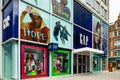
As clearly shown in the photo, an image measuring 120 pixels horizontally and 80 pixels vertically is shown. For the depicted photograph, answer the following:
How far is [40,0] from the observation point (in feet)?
60.5

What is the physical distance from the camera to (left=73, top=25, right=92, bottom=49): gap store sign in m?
23.8

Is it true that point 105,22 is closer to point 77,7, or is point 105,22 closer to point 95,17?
point 95,17

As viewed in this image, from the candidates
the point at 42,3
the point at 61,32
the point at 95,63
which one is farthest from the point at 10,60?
the point at 95,63

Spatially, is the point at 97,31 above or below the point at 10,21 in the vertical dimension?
above

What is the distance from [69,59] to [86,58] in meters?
4.59

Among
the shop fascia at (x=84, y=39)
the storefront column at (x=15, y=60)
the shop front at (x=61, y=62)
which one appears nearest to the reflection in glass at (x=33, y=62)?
the storefront column at (x=15, y=60)

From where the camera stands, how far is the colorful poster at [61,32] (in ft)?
65.7

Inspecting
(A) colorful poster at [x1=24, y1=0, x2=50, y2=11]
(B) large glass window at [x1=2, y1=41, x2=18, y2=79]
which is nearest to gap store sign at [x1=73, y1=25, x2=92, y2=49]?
(A) colorful poster at [x1=24, y1=0, x2=50, y2=11]

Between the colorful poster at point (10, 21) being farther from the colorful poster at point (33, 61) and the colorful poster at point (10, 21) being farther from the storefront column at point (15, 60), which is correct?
the colorful poster at point (33, 61)

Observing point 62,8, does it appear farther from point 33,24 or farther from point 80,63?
point 80,63

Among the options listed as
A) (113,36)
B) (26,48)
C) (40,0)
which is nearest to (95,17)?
(40,0)

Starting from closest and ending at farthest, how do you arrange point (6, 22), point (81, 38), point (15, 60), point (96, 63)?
point (15, 60)
point (6, 22)
point (81, 38)
point (96, 63)

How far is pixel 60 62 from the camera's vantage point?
20594 millimetres

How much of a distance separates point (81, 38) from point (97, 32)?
21.1ft
